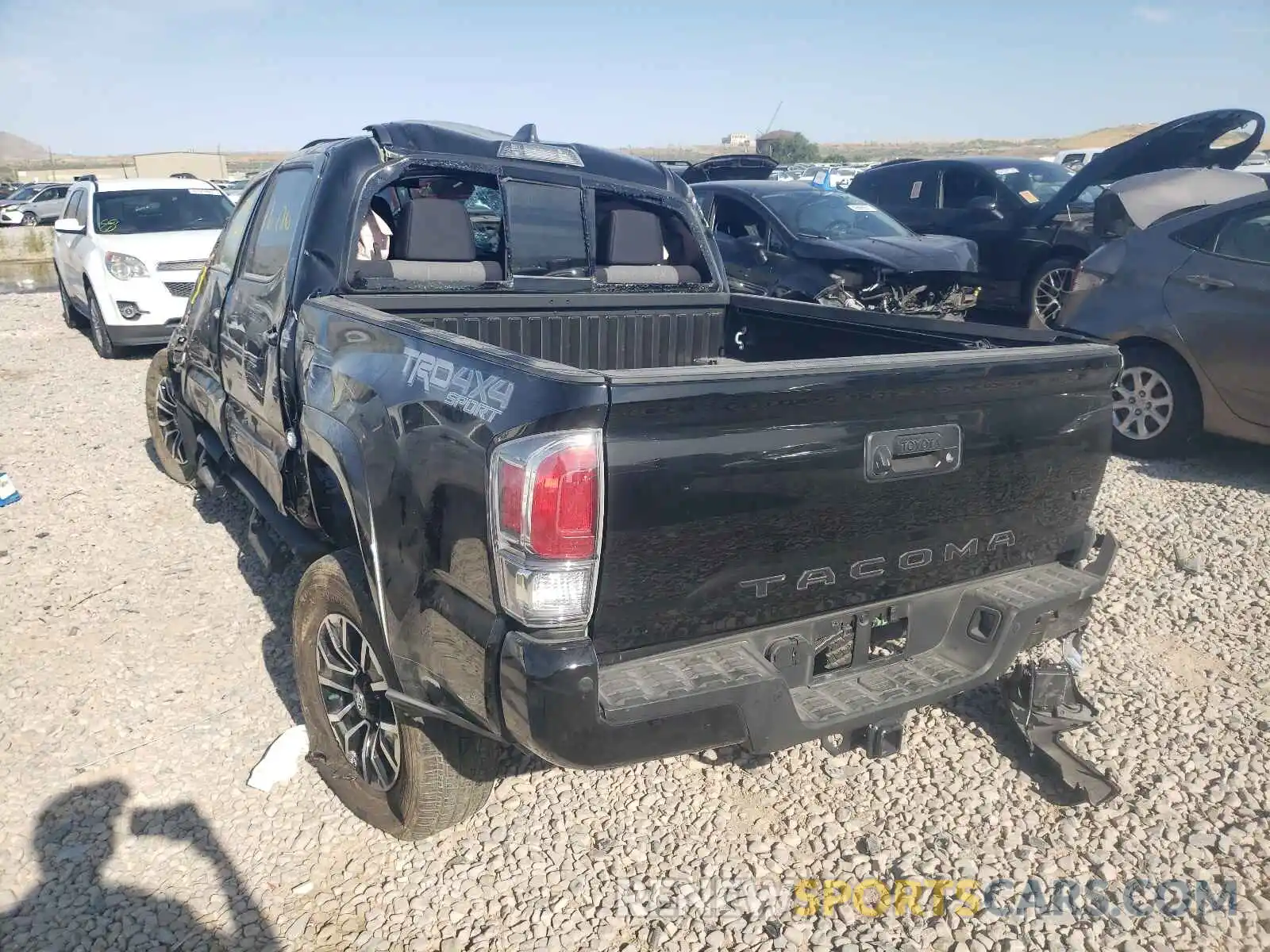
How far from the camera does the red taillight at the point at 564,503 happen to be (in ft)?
6.29

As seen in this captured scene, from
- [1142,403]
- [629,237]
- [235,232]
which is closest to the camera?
[629,237]

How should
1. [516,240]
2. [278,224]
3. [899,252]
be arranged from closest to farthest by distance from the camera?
[516,240], [278,224], [899,252]

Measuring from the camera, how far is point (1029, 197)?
996cm

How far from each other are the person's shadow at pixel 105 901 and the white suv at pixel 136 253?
7.56 metres

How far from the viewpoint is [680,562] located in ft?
6.88

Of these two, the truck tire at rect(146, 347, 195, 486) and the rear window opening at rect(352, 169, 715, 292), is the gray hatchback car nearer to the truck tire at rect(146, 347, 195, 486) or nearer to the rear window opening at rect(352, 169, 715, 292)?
the truck tire at rect(146, 347, 195, 486)

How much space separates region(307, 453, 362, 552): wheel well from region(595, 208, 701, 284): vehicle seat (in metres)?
1.46

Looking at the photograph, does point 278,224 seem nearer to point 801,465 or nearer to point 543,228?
point 543,228

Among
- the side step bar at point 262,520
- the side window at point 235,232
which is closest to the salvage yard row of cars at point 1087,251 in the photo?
the side window at point 235,232

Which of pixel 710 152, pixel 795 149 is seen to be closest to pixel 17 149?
pixel 710 152

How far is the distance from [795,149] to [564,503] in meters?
66.8

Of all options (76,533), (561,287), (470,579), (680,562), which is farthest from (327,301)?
(76,533)

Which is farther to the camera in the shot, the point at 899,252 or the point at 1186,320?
the point at 899,252

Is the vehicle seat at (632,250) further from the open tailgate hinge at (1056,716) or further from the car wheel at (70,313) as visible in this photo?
the car wheel at (70,313)
